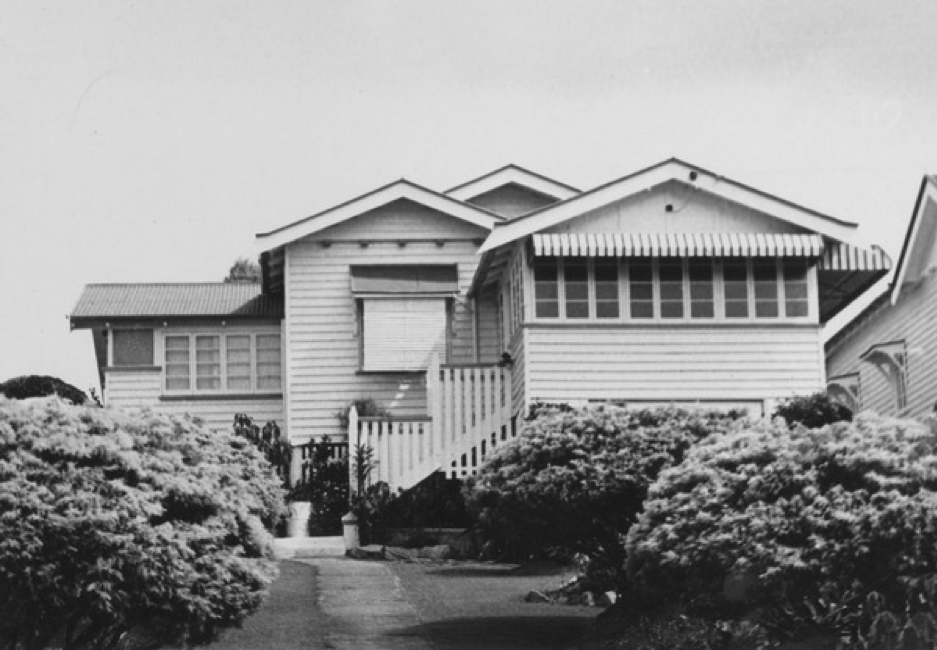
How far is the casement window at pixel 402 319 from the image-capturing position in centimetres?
3803

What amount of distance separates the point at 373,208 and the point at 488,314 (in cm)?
353

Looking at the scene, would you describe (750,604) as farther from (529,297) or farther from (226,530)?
(529,297)

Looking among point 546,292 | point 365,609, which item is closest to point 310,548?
point 546,292

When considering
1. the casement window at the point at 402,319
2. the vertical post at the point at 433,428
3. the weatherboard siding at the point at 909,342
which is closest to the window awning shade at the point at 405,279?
the casement window at the point at 402,319

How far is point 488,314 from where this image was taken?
38594 mm

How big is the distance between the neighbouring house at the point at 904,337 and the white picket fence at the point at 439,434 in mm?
7651

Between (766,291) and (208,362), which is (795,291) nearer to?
(766,291)

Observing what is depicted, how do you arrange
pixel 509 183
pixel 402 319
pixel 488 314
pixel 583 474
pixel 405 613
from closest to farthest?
pixel 583 474 → pixel 405 613 → pixel 402 319 → pixel 488 314 → pixel 509 183

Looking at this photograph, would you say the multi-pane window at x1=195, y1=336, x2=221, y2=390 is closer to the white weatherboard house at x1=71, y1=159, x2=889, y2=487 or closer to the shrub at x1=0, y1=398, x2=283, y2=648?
the white weatherboard house at x1=71, y1=159, x2=889, y2=487

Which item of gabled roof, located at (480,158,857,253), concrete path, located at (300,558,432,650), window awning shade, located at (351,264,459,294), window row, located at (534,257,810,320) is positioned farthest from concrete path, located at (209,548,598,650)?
window awning shade, located at (351,264,459,294)

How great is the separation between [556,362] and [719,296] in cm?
347

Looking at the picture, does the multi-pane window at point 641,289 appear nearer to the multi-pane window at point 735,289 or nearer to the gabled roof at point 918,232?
the multi-pane window at point 735,289

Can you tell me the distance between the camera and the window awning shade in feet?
125

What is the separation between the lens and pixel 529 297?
33250 mm
